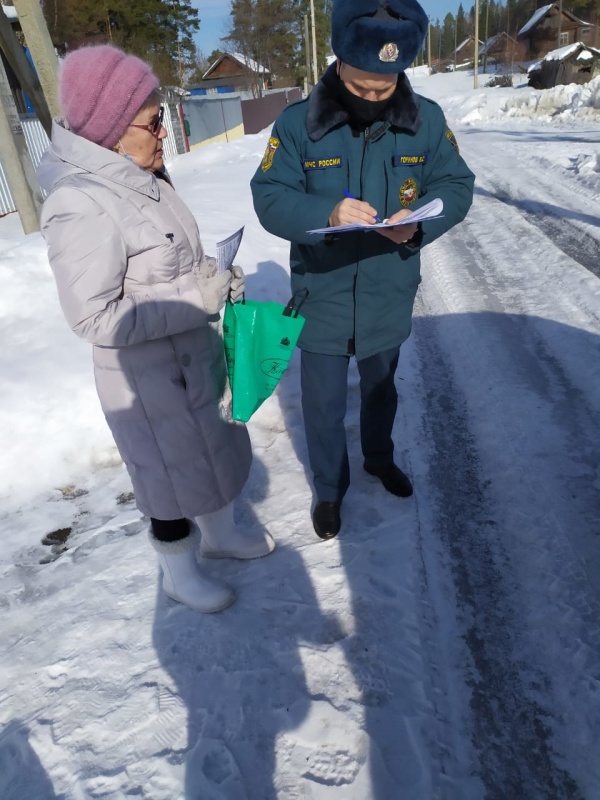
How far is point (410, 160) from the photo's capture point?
6.68ft

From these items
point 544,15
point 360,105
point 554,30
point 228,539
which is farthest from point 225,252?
point 554,30

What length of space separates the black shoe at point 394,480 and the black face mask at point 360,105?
154 cm

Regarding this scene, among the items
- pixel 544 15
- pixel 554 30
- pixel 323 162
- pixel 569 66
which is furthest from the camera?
pixel 554 30

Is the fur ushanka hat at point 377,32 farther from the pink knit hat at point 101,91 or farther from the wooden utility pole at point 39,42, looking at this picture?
the wooden utility pole at point 39,42

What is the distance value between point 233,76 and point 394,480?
51554mm

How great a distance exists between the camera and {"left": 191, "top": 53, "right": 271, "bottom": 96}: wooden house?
41.5 meters

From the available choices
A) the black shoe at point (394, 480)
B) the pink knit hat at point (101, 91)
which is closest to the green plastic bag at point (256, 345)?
the pink knit hat at point (101, 91)

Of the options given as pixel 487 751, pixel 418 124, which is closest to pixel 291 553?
pixel 487 751

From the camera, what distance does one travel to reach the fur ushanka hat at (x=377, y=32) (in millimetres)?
1734

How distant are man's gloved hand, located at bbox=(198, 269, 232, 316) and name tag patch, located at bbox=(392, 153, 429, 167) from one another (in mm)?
773

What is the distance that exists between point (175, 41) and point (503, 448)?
37172mm

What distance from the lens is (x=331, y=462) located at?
2.48 m

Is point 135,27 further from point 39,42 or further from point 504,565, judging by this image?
point 504,565

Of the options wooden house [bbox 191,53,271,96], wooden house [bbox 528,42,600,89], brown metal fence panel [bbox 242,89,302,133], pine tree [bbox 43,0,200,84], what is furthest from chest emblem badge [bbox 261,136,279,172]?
wooden house [bbox 191,53,271,96]
